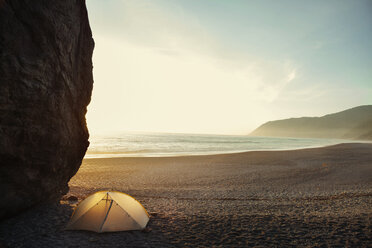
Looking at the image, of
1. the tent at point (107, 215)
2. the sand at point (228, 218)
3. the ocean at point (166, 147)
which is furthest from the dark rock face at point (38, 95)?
the ocean at point (166, 147)

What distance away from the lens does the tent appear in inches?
247

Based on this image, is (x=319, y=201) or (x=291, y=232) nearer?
(x=291, y=232)

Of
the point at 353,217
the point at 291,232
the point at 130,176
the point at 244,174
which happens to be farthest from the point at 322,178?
the point at 130,176

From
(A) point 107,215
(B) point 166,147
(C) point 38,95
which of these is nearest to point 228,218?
(A) point 107,215

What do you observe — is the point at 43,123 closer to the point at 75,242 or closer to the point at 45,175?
the point at 45,175

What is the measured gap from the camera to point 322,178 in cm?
1569

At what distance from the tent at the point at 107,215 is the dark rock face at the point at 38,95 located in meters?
2.05

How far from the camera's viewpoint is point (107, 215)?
6410mm

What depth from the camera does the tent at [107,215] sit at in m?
6.27

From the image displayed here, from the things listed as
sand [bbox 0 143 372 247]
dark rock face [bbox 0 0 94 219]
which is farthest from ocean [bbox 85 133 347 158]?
dark rock face [bbox 0 0 94 219]

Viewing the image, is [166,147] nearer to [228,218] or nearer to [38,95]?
[228,218]

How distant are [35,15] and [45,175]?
5.38m

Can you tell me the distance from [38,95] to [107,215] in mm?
4356

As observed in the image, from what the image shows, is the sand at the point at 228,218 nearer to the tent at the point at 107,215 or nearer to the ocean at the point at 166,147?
the tent at the point at 107,215
